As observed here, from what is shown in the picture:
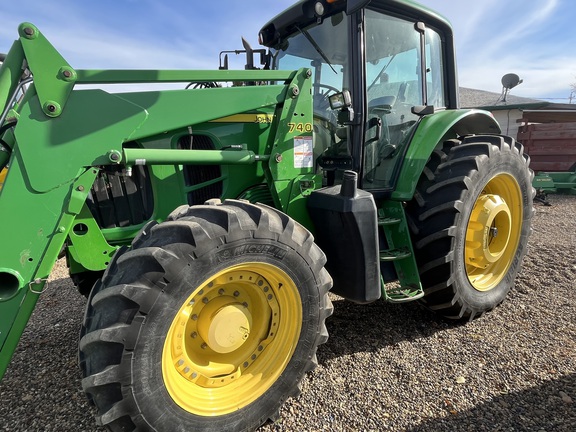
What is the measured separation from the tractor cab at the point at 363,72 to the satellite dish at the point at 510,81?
30.3ft

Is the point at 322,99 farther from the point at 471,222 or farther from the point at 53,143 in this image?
the point at 53,143

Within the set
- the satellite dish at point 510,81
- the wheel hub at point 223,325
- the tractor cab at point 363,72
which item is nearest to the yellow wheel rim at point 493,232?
the tractor cab at point 363,72

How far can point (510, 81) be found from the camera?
1077cm

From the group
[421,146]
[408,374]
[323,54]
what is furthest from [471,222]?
[323,54]

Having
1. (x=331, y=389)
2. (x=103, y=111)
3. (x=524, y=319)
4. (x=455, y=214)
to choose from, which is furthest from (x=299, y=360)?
(x=524, y=319)

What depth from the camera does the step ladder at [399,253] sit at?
8.62 feet

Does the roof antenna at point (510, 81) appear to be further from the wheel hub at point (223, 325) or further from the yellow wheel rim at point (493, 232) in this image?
the wheel hub at point (223, 325)

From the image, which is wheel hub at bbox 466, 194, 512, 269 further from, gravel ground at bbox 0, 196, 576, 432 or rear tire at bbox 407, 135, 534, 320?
gravel ground at bbox 0, 196, 576, 432

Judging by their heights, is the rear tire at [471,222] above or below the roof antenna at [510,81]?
below

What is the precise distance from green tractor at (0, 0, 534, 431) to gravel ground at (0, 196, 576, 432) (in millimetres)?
240

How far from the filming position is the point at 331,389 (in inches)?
89.4

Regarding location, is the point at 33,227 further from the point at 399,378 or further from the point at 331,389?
the point at 399,378

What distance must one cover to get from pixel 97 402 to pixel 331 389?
1.28 meters

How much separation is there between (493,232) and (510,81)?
9.75m
